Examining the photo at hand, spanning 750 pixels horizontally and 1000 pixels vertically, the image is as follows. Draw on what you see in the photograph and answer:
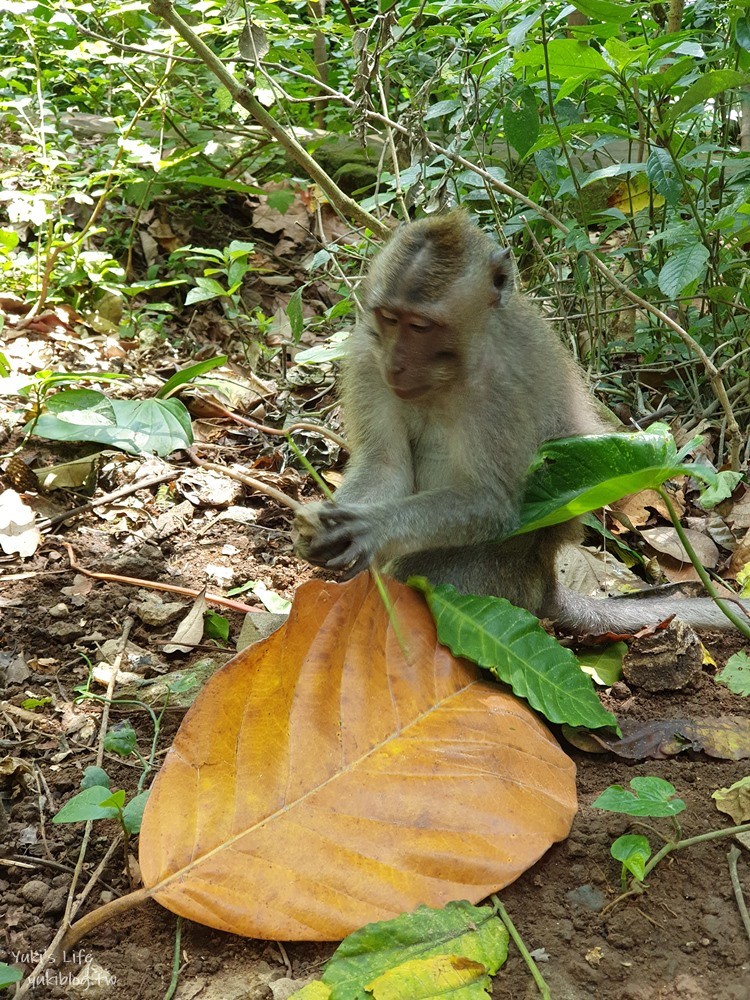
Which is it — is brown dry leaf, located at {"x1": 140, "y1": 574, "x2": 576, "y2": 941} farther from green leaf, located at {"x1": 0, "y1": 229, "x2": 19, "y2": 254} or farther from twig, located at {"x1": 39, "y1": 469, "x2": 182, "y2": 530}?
green leaf, located at {"x1": 0, "y1": 229, "x2": 19, "y2": 254}

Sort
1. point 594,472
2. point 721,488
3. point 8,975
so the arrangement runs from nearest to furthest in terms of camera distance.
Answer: point 8,975, point 721,488, point 594,472

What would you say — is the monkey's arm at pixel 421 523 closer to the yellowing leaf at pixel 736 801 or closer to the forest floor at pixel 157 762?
the forest floor at pixel 157 762

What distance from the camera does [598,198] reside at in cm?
617

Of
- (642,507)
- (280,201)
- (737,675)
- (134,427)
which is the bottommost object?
(642,507)

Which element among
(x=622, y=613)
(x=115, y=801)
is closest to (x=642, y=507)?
(x=622, y=613)

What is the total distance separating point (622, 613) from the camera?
11.8 ft

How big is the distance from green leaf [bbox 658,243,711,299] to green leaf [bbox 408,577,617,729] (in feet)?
5.50

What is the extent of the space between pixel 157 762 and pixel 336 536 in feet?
3.09

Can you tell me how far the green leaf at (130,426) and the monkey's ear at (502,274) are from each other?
4.06 feet

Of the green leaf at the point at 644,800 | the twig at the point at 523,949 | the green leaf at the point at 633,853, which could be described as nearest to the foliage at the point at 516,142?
the green leaf at the point at 644,800

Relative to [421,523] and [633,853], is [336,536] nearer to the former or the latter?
[421,523]

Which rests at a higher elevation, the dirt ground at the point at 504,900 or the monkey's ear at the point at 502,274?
the monkey's ear at the point at 502,274

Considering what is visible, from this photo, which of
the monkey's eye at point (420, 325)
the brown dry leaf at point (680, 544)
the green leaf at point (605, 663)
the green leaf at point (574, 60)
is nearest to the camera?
the green leaf at point (605, 663)

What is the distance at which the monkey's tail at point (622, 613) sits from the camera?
140 inches
